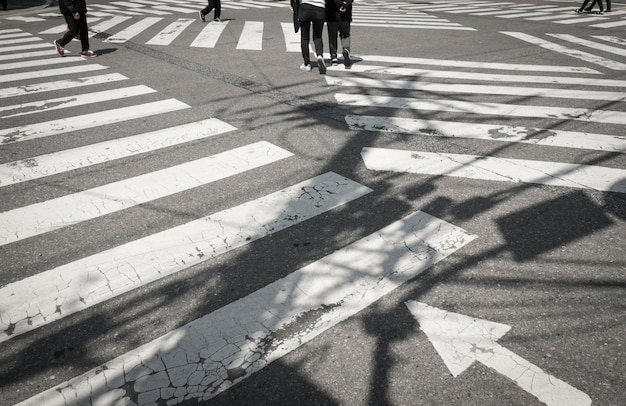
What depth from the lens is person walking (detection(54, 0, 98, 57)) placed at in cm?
852

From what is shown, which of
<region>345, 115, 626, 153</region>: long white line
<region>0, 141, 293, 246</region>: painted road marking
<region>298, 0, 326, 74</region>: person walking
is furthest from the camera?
<region>298, 0, 326, 74</region>: person walking

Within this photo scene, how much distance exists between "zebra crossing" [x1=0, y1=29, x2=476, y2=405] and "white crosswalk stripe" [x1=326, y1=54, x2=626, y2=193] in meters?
1.16

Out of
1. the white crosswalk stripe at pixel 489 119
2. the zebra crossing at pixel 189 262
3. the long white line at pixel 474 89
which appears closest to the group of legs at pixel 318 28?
the white crosswalk stripe at pixel 489 119

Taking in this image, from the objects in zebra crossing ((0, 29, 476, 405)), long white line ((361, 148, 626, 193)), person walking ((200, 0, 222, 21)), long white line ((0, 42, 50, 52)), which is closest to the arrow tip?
zebra crossing ((0, 29, 476, 405))

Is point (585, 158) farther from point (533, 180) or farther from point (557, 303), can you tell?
point (557, 303)

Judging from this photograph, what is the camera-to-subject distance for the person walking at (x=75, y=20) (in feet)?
27.9

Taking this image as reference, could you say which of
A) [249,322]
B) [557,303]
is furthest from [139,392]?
[557,303]

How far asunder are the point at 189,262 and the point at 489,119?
467cm

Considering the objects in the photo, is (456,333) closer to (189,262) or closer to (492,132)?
(189,262)

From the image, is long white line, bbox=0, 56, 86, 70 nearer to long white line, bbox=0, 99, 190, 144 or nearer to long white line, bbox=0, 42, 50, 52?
long white line, bbox=0, 42, 50, 52

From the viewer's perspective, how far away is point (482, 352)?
2318 mm

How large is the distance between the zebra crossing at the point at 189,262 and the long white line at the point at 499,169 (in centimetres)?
74

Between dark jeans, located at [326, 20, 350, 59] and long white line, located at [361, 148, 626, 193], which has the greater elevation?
dark jeans, located at [326, 20, 350, 59]

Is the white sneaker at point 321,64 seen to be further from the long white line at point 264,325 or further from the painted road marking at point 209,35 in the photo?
the long white line at point 264,325
